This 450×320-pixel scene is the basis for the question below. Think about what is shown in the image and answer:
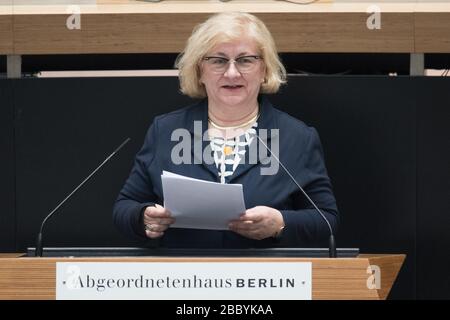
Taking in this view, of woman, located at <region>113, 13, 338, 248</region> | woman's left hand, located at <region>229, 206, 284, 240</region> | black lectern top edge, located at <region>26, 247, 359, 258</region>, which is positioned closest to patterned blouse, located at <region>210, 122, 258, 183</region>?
woman, located at <region>113, 13, 338, 248</region>

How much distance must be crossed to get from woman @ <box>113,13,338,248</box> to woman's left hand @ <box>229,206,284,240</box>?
0.06 m

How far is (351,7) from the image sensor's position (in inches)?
144

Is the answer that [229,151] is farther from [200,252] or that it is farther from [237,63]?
[200,252]

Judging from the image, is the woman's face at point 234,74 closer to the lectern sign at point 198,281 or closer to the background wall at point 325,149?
the background wall at point 325,149

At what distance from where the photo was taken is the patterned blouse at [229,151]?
300cm

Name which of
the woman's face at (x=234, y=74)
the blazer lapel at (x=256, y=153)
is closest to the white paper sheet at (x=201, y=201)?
the blazer lapel at (x=256, y=153)

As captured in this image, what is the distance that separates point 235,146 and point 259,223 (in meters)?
0.40

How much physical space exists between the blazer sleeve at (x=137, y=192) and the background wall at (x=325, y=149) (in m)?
0.59

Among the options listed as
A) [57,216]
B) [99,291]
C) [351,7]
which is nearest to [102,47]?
[57,216]

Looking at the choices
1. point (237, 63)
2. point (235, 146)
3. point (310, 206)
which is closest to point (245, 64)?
point (237, 63)

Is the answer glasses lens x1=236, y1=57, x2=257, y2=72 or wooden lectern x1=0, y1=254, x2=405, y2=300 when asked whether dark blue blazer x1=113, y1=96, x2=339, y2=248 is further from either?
wooden lectern x1=0, y1=254, x2=405, y2=300
